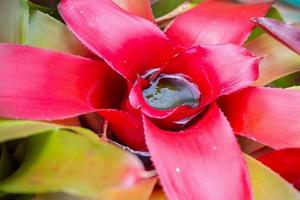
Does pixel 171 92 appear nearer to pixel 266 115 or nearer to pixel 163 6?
pixel 266 115

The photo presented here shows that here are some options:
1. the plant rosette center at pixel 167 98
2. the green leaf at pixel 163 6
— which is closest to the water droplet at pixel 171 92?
the plant rosette center at pixel 167 98

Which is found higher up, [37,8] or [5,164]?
[37,8]

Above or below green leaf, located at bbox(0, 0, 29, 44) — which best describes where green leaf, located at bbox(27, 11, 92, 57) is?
below

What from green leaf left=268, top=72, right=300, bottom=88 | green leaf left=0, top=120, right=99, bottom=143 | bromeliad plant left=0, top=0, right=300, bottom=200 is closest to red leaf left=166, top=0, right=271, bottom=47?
bromeliad plant left=0, top=0, right=300, bottom=200

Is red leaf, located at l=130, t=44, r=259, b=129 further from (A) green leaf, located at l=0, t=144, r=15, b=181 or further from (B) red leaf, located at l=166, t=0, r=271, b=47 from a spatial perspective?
(A) green leaf, located at l=0, t=144, r=15, b=181

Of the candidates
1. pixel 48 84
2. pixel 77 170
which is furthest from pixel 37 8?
pixel 77 170
